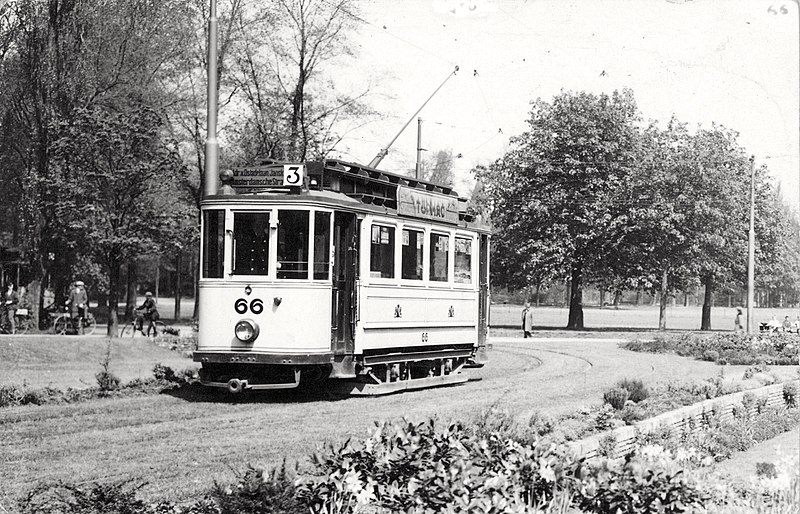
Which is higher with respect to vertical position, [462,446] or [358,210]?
[358,210]

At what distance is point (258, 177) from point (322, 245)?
1.36 m

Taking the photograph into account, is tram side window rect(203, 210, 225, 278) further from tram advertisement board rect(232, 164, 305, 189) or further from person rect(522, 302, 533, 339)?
person rect(522, 302, 533, 339)

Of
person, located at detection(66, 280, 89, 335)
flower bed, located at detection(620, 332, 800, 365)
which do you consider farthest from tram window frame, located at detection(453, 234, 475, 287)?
person, located at detection(66, 280, 89, 335)

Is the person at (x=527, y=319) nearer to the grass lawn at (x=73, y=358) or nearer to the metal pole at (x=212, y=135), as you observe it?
Result: the grass lawn at (x=73, y=358)

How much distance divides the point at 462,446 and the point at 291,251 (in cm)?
816

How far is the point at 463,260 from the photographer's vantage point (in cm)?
1872

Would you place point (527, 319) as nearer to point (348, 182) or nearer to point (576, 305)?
point (576, 305)

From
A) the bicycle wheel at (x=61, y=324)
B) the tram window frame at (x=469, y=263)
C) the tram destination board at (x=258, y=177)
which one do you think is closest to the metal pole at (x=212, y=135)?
the tram destination board at (x=258, y=177)

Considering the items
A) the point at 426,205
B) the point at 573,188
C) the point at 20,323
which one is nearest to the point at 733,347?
the point at 426,205

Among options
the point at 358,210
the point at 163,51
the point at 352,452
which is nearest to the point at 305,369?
the point at 358,210

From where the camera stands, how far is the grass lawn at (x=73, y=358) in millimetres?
18372

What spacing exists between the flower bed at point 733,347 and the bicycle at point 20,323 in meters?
18.8

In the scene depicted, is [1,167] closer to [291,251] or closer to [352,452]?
[291,251]

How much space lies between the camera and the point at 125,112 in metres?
29.1
